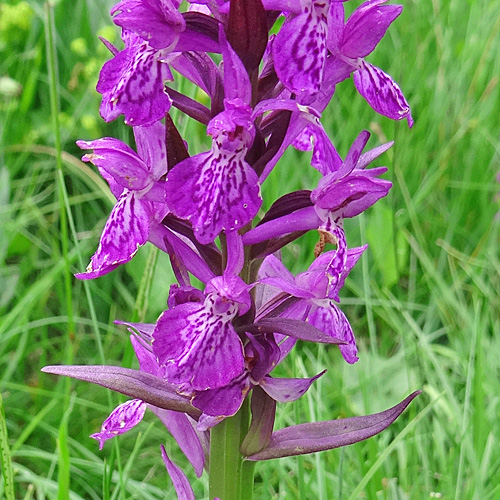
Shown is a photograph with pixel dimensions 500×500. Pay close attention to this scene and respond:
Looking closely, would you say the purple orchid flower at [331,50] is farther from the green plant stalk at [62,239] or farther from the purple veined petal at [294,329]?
the green plant stalk at [62,239]

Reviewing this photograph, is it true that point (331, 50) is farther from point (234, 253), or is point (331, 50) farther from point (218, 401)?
point (218, 401)

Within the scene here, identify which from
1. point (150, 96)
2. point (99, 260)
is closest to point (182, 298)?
point (99, 260)

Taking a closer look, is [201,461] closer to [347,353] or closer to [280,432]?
[280,432]

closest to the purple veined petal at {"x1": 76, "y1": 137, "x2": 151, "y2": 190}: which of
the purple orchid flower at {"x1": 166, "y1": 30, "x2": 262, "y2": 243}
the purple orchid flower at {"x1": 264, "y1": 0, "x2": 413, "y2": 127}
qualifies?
the purple orchid flower at {"x1": 166, "y1": 30, "x2": 262, "y2": 243}

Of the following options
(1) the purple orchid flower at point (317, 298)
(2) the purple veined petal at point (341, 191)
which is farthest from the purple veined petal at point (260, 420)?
(2) the purple veined petal at point (341, 191)

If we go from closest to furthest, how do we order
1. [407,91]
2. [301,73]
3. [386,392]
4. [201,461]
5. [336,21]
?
[301,73]
[336,21]
[201,461]
[386,392]
[407,91]

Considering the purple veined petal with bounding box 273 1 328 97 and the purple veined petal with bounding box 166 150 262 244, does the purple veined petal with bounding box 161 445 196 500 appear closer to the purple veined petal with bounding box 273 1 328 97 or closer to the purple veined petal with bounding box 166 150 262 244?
the purple veined petal with bounding box 166 150 262 244

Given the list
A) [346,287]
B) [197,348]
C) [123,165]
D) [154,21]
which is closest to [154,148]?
[123,165]
